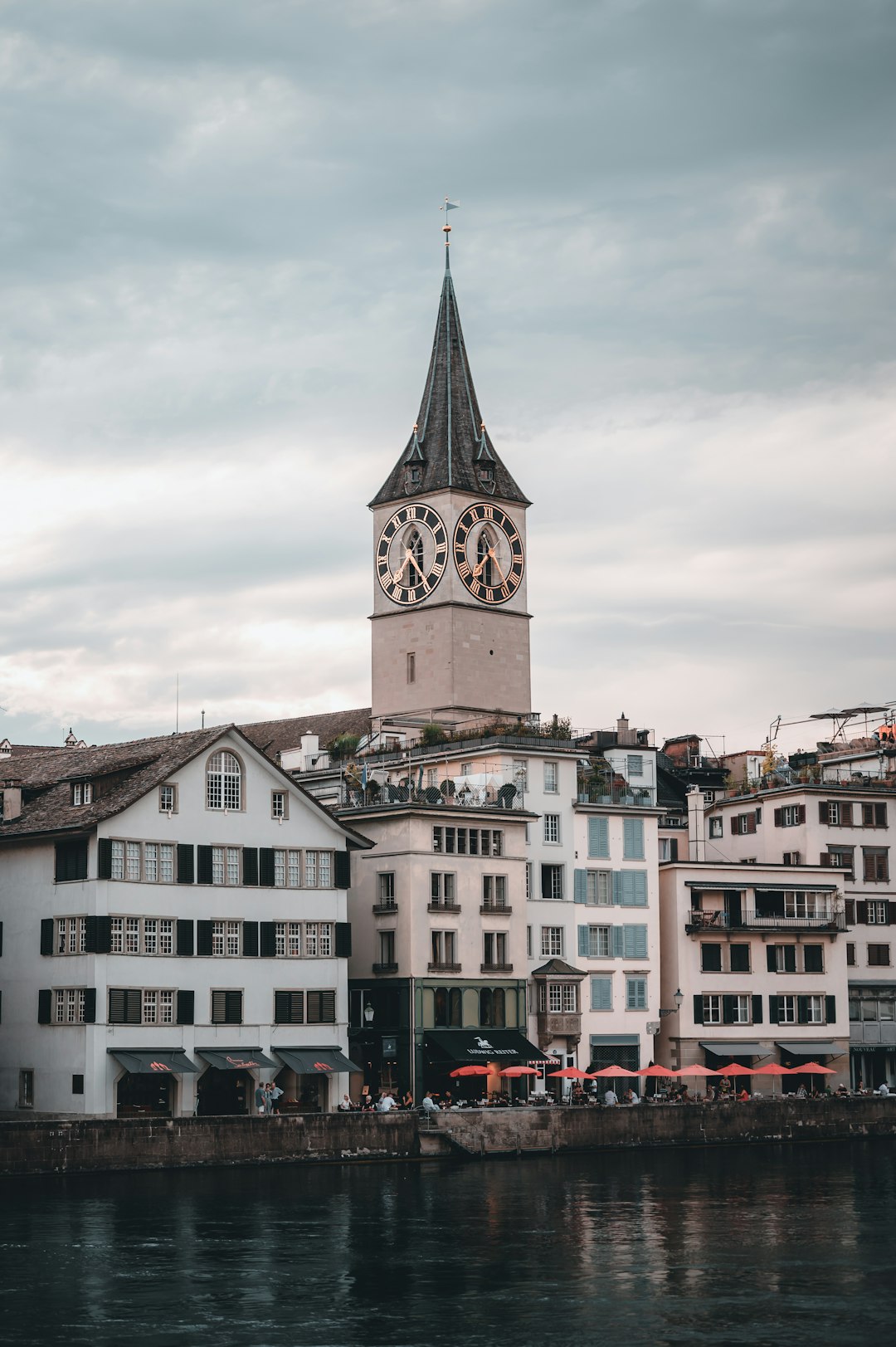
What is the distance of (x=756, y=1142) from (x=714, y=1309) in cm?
4887

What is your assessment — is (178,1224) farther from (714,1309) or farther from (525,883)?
(525,883)

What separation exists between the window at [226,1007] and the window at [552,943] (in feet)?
64.4

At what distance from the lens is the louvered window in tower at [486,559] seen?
453 ft

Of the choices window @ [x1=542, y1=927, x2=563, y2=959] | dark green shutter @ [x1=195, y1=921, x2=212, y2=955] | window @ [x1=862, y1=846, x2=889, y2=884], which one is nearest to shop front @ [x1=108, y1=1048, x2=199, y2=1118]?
dark green shutter @ [x1=195, y1=921, x2=212, y2=955]

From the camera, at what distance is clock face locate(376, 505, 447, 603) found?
137m

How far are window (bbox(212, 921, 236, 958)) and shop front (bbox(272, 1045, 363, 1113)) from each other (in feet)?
15.4

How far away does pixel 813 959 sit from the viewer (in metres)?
119

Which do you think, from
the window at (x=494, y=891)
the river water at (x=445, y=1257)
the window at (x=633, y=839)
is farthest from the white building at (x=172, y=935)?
the window at (x=633, y=839)

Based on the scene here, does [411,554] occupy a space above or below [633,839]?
above

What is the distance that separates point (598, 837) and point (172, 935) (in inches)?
1082

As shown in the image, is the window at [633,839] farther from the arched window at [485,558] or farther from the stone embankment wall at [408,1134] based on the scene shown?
the arched window at [485,558]

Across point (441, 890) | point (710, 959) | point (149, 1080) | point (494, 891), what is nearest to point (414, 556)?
point (710, 959)

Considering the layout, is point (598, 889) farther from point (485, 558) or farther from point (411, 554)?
point (411, 554)

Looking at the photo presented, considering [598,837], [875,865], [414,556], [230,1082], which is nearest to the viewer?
[230,1082]
